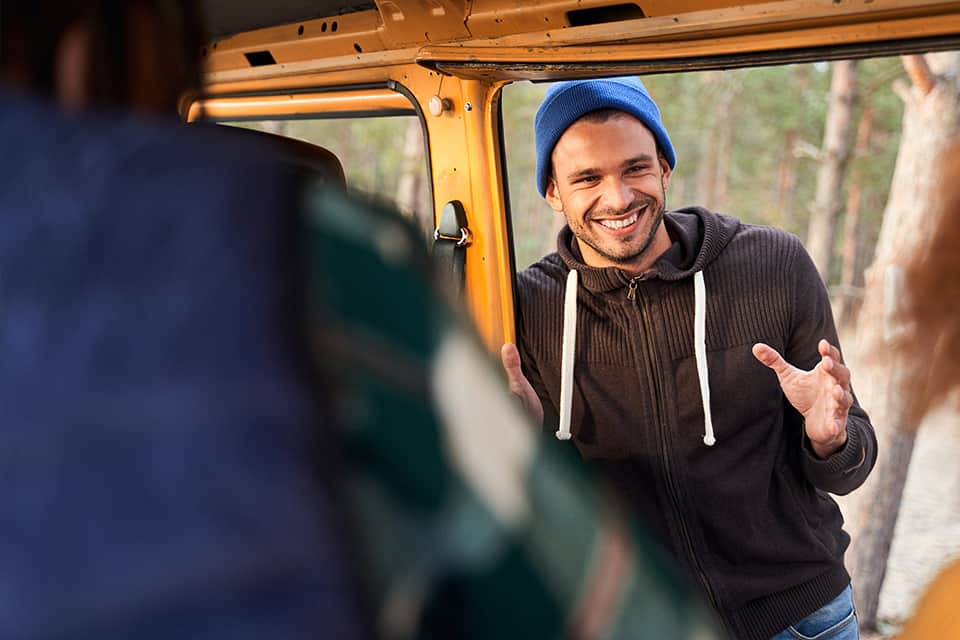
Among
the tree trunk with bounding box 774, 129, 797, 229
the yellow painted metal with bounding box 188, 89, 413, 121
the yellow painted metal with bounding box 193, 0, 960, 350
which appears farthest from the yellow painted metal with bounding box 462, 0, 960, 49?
the tree trunk with bounding box 774, 129, 797, 229

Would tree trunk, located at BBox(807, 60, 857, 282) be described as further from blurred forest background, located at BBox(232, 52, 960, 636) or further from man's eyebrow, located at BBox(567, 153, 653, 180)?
man's eyebrow, located at BBox(567, 153, 653, 180)

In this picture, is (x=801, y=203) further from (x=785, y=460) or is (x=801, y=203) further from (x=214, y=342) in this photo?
(x=214, y=342)

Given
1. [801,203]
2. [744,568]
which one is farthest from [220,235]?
[801,203]

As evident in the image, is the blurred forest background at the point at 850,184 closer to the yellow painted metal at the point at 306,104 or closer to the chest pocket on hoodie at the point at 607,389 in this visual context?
the yellow painted metal at the point at 306,104

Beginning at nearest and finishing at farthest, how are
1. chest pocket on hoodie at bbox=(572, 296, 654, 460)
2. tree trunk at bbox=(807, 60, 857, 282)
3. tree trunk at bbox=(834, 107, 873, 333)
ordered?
chest pocket on hoodie at bbox=(572, 296, 654, 460), tree trunk at bbox=(807, 60, 857, 282), tree trunk at bbox=(834, 107, 873, 333)

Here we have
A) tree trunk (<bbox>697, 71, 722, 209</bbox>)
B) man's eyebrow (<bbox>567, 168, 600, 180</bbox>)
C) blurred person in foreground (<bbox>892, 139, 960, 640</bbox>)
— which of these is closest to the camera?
blurred person in foreground (<bbox>892, 139, 960, 640</bbox>)

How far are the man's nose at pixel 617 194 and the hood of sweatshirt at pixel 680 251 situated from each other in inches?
6.8

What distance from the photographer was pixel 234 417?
53 cm

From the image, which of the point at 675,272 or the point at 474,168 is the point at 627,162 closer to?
the point at 675,272

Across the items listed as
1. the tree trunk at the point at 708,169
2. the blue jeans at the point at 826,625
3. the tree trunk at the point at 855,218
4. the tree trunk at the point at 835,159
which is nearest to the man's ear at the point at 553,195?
the blue jeans at the point at 826,625

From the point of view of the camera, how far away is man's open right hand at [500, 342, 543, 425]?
2.50 m

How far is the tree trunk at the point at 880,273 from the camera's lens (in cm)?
529

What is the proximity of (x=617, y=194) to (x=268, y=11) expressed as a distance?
152 cm

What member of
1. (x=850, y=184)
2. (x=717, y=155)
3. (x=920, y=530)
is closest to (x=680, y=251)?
(x=920, y=530)
